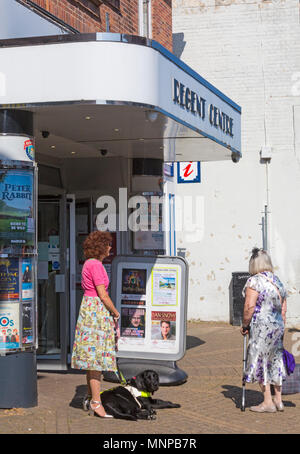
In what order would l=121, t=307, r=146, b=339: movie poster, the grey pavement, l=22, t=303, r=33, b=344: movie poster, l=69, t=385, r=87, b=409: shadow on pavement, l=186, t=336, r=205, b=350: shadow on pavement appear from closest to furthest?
1. the grey pavement
2. l=22, t=303, r=33, b=344: movie poster
3. l=69, t=385, r=87, b=409: shadow on pavement
4. l=121, t=307, r=146, b=339: movie poster
5. l=186, t=336, r=205, b=350: shadow on pavement

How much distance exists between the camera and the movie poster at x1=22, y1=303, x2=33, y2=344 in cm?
778

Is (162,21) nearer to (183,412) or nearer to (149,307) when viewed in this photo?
(149,307)

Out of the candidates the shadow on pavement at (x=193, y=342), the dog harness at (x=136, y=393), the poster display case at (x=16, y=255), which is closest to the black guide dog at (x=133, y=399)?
the dog harness at (x=136, y=393)

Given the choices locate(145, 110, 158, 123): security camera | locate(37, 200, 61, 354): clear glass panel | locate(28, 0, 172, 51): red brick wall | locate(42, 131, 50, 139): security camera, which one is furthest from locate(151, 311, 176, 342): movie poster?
locate(28, 0, 172, 51): red brick wall

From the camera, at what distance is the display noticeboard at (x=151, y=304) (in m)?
9.70

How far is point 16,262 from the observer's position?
7.73 m

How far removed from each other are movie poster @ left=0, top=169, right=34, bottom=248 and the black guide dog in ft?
5.63

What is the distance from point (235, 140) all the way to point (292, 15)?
7652 mm

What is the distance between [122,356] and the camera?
984cm

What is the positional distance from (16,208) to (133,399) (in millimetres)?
2186

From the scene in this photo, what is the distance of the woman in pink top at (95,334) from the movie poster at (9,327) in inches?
25.1

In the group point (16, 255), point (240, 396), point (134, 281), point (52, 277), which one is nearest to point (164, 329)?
point (134, 281)

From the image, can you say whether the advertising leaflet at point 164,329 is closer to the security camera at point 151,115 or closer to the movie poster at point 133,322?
the movie poster at point 133,322

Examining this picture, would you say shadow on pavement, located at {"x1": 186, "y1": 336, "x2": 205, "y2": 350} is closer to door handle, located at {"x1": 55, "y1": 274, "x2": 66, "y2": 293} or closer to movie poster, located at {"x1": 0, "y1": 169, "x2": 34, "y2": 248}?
door handle, located at {"x1": 55, "y1": 274, "x2": 66, "y2": 293}
